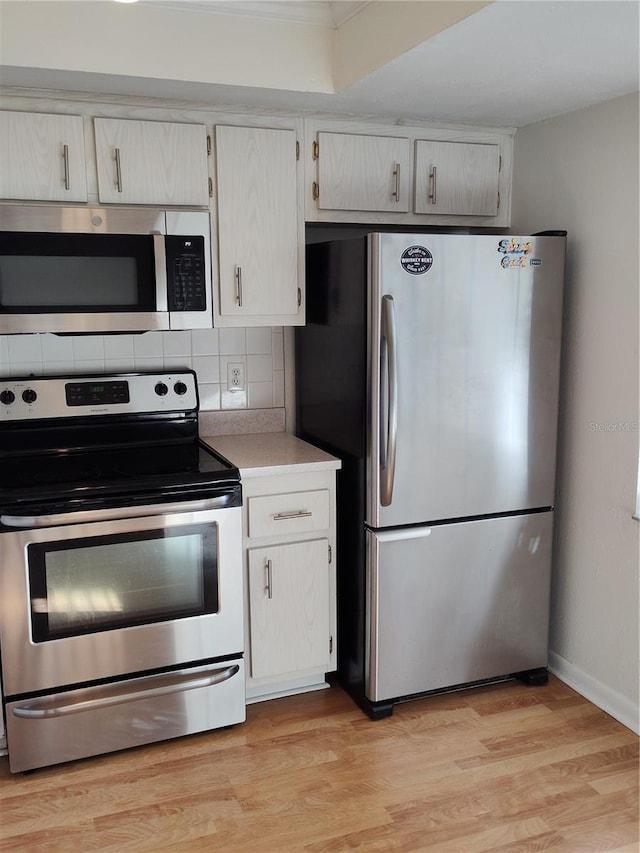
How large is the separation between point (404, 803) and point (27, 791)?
1099mm

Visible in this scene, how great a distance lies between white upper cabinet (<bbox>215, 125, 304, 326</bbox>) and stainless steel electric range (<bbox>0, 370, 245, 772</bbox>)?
0.56 meters

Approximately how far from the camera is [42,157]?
2.39m

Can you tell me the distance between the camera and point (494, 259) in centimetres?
253

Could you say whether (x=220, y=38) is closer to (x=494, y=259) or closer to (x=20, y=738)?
(x=494, y=259)

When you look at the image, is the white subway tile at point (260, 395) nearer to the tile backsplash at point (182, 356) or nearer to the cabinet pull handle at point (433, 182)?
the tile backsplash at point (182, 356)

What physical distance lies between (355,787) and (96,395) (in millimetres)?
1560

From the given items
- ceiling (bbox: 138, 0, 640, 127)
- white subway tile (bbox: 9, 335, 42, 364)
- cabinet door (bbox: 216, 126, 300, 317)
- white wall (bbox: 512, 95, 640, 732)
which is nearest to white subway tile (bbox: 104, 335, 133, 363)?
white subway tile (bbox: 9, 335, 42, 364)

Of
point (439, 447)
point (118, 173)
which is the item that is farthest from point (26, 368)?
point (439, 447)

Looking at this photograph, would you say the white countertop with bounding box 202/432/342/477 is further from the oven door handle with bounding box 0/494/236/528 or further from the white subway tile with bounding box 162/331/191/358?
the white subway tile with bounding box 162/331/191/358

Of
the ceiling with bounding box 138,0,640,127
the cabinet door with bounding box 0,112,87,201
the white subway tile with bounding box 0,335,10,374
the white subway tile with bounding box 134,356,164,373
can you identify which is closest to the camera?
the ceiling with bounding box 138,0,640,127

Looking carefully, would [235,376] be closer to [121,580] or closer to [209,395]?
[209,395]

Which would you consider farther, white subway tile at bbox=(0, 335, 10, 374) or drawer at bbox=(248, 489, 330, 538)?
white subway tile at bbox=(0, 335, 10, 374)

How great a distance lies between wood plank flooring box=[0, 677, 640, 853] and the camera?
2084 millimetres

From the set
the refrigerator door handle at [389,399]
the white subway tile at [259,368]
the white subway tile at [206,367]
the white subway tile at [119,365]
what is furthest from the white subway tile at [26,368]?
the refrigerator door handle at [389,399]
